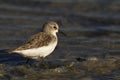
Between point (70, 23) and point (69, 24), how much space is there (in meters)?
0.08

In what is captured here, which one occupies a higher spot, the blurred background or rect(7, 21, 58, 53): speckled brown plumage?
the blurred background

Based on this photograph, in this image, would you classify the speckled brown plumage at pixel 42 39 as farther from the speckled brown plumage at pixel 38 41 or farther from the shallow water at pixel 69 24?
the shallow water at pixel 69 24

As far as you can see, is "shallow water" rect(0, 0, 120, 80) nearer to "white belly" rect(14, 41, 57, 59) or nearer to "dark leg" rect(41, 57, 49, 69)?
"dark leg" rect(41, 57, 49, 69)

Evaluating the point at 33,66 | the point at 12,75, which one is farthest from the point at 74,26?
the point at 12,75

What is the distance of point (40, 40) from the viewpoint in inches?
395

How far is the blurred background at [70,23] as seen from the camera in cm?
1208

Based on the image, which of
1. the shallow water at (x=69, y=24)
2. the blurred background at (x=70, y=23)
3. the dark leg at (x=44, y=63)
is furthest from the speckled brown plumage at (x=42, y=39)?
the blurred background at (x=70, y=23)

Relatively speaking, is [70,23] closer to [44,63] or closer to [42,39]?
[44,63]

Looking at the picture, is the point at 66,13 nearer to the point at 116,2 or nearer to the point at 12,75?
the point at 116,2

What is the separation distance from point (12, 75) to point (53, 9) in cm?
606

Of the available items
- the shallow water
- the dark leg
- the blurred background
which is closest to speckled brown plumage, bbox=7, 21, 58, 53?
the dark leg

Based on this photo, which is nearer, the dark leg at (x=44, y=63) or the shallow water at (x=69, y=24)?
the dark leg at (x=44, y=63)

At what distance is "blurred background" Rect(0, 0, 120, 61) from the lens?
39.6 feet

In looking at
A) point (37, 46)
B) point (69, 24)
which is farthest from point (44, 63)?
point (69, 24)
